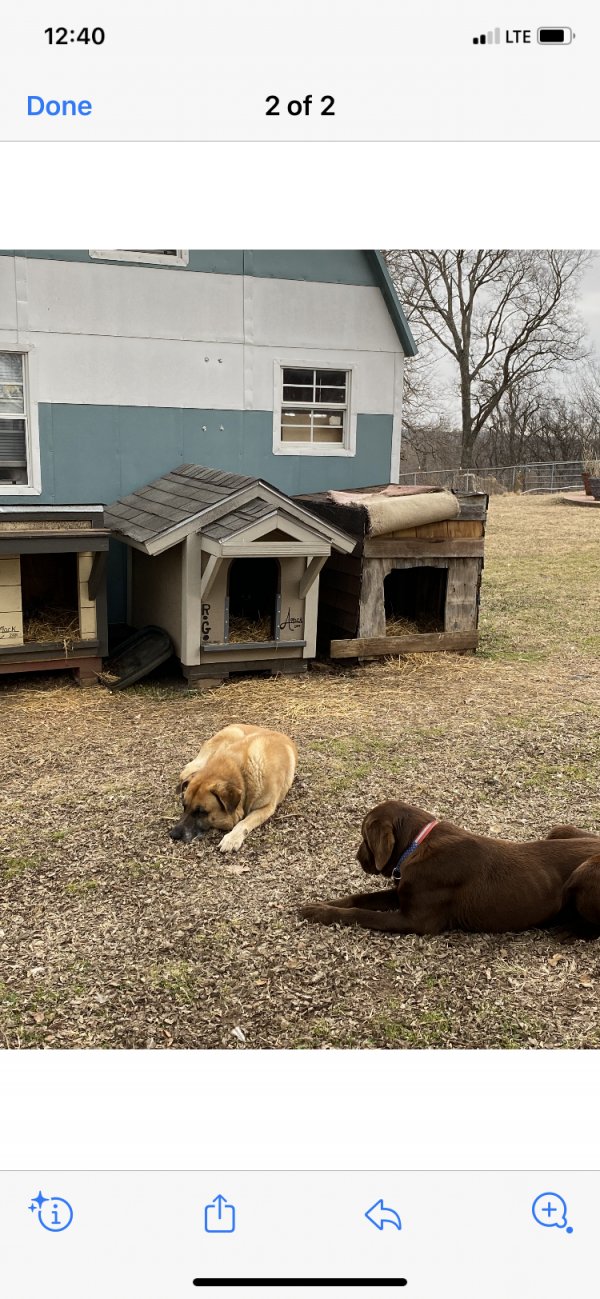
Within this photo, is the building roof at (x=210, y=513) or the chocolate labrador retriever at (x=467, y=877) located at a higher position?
the building roof at (x=210, y=513)

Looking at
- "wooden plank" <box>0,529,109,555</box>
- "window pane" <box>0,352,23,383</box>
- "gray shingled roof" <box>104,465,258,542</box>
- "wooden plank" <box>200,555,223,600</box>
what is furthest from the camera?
"window pane" <box>0,352,23,383</box>

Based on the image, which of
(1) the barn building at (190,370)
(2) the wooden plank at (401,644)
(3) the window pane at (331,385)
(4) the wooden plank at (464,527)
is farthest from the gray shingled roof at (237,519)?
(3) the window pane at (331,385)

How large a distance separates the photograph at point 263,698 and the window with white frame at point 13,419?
1.0 inches

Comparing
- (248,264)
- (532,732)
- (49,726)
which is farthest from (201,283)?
(532,732)

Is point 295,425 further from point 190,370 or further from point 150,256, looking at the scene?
point 150,256

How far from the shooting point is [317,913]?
453 centimetres

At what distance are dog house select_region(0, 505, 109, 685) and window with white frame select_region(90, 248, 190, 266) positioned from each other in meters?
2.95

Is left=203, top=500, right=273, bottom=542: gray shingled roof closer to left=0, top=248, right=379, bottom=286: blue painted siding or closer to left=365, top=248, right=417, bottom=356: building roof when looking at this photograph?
left=0, top=248, right=379, bottom=286: blue painted siding

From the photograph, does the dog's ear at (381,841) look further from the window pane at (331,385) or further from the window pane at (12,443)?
the window pane at (331,385)

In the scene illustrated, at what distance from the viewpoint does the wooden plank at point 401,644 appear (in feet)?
32.3

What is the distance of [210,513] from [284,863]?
4351mm

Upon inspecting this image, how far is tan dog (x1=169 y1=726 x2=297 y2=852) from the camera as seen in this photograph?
216 inches
